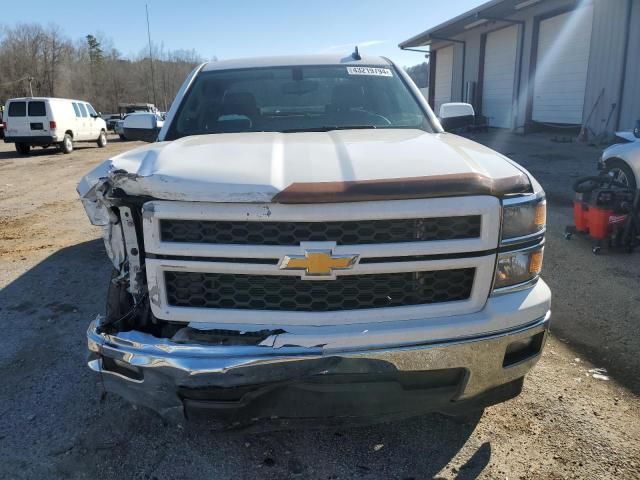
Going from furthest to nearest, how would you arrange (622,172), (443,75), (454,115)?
1. (443,75)
2. (622,172)
3. (454,115)

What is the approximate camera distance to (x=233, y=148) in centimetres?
238

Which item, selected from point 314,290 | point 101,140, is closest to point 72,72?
point 101,140

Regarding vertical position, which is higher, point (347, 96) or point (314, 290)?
point (347, 96)

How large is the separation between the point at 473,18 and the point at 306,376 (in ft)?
63.6

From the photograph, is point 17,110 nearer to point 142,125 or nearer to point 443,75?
point 142,125

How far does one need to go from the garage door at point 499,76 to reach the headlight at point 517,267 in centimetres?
1794

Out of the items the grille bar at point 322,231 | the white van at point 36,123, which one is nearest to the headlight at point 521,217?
the grille bar at point 322,231

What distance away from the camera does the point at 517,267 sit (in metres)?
2.08

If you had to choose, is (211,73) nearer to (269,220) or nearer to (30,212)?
(269,220)

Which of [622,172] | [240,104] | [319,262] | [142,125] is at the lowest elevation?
[622,172]

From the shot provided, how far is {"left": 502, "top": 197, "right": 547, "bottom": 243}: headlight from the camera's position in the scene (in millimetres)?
1994

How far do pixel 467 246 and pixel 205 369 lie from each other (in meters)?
1.09

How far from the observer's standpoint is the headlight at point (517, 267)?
204cm

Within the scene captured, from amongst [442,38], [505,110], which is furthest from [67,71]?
[505,110]
